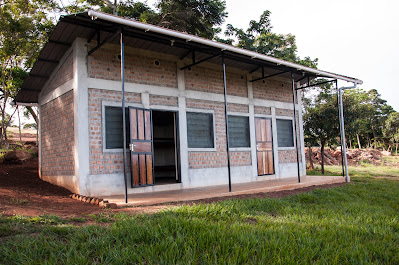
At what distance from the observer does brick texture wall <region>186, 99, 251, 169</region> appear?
870cm

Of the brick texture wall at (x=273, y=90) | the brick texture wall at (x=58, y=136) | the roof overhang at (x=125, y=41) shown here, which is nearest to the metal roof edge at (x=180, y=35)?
the roof overhang at (x=125, y=41)

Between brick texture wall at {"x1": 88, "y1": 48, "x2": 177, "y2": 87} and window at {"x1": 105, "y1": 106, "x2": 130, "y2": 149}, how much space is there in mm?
814

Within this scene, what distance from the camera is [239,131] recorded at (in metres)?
9.90

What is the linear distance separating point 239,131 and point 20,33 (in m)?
9.99

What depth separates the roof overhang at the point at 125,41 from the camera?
6023 millimetres

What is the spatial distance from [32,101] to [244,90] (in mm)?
6989

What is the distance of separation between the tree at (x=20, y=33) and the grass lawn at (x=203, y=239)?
11.0 m

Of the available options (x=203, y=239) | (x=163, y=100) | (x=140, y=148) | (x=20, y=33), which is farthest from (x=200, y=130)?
(x=20, y=33)

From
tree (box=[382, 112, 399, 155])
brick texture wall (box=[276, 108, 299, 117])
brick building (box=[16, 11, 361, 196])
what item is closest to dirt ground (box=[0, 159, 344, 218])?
brick building (box=[16, 11, 361, 196])

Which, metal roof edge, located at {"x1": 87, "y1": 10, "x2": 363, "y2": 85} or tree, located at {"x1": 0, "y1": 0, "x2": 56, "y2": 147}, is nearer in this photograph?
metal roof edge, located at {"x1": 87, "y1": 10, "x2": 363, "y2": 85}

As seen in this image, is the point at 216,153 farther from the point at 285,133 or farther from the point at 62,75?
the point at 62,75

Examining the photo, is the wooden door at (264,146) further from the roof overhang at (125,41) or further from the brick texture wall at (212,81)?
the roof overhang at (125,41)

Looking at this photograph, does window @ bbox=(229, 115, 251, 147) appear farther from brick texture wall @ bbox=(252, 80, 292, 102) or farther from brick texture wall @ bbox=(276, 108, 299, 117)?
brick texture wall @ bbox=(276, 108, 299, 117)

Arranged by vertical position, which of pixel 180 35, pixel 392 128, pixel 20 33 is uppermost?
pixel 20 33
